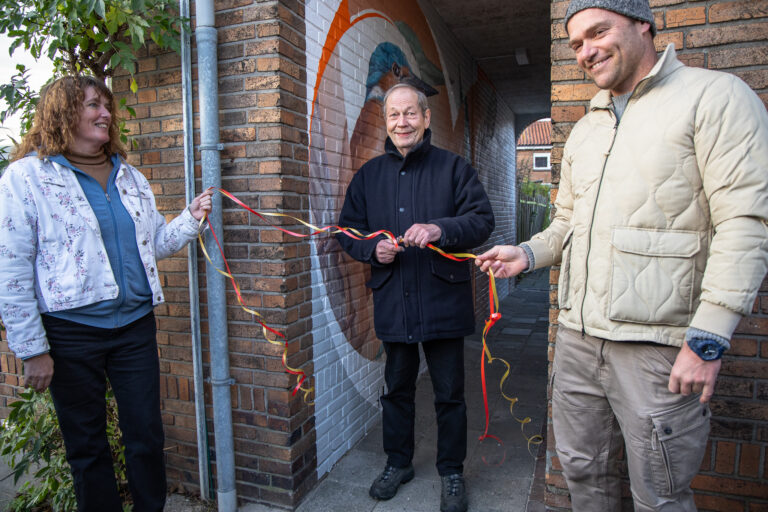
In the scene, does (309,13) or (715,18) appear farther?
(309,13)

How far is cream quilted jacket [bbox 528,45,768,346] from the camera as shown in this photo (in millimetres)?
1493

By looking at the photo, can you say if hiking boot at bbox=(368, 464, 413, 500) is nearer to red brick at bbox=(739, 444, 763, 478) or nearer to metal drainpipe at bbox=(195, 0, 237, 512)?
metal drainpipe at bbox=(195, 0, 237, 512)

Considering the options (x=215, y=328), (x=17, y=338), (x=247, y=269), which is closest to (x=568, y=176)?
(x=247, y=269)

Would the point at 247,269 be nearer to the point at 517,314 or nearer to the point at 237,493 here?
the point at 237,493

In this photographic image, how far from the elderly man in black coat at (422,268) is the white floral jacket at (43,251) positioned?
4.19 ft

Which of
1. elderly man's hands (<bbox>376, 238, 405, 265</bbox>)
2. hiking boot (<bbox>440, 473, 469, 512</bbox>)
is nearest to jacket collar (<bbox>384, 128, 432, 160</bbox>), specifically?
elderly man's hands (<bbox>376, 238, 405, 265</bbox>)

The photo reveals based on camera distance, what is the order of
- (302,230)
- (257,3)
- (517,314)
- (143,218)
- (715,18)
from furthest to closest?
(517,314)
(302,230)
(257,3)
(143,218)
(715,18)

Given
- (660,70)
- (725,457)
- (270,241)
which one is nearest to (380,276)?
(270,241)

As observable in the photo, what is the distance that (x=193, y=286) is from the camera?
2873 millimetres

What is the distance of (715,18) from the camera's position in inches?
85.8

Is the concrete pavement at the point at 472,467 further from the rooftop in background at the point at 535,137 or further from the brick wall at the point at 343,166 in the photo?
the rooftop in background at the point at 535,137

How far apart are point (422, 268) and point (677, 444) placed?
144cm

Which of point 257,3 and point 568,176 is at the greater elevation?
point 257,3

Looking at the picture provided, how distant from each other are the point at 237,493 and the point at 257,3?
8.99ft
